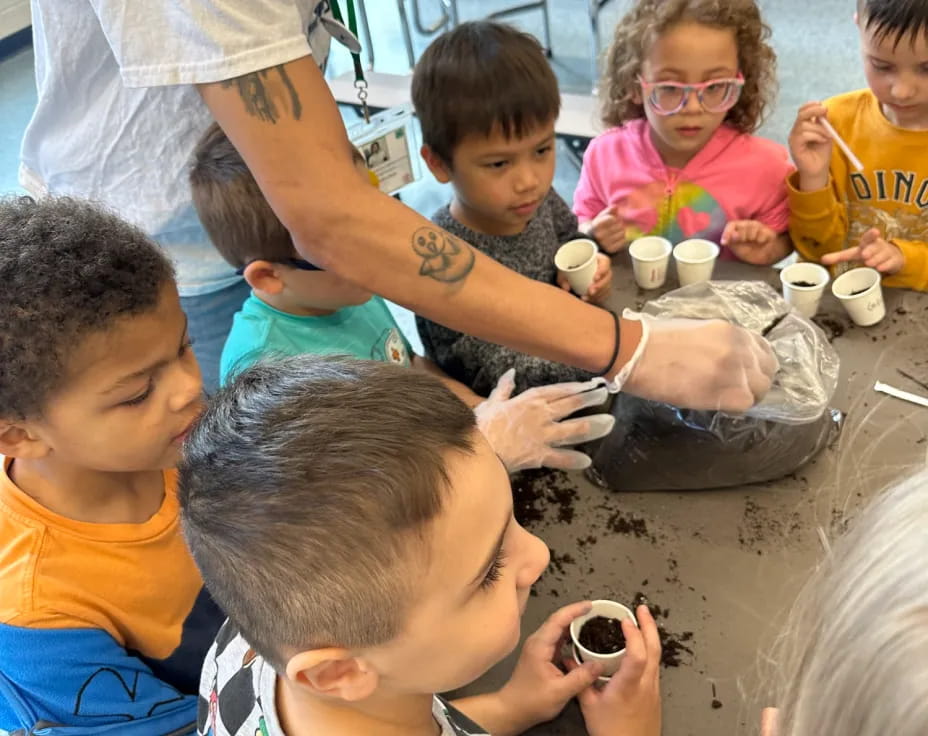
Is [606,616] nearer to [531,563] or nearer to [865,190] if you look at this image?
[531,563]

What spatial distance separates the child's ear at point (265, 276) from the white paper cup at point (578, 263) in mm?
580

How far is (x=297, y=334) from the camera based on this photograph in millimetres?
1331

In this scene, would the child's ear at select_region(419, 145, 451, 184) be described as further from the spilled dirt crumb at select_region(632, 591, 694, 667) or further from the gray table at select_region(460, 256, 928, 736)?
the spilled dirt crumb at select_region(632, 591, 694, 667)

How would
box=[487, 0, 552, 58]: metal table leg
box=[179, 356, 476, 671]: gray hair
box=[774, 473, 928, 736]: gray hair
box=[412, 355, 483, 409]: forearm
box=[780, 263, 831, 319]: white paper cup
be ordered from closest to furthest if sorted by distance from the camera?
box=[774, 473, 928, 736]: gray hair
box=[179, 356, 476, 671]: gray hair
box=[780, 263, 831, 319]: white paper cup
box=[412, 355, 483, 409]: forearm
box=[487, 0, 552, 58]: metal table leg

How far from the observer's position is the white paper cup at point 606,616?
90 cm

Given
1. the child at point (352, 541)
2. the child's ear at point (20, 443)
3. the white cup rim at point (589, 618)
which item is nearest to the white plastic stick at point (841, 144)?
the white cup rim at point (589, 618)

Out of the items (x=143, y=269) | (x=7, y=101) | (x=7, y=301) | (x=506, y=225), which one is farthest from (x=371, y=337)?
(x=7, y=101)

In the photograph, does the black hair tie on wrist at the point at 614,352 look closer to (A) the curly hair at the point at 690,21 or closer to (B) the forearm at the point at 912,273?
(B) the forearm at the point at 912,273

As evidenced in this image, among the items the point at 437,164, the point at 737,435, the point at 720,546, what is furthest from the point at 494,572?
the point at 437,164

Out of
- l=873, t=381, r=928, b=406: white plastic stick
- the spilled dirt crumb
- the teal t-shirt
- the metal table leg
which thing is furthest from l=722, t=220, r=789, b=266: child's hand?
the metal table leg

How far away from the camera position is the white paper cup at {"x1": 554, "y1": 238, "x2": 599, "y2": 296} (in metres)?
1.51

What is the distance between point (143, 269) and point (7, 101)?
191 inches

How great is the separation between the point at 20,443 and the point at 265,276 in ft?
1.55

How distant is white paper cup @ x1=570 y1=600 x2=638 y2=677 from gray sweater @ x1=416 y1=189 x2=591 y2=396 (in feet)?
1.86
